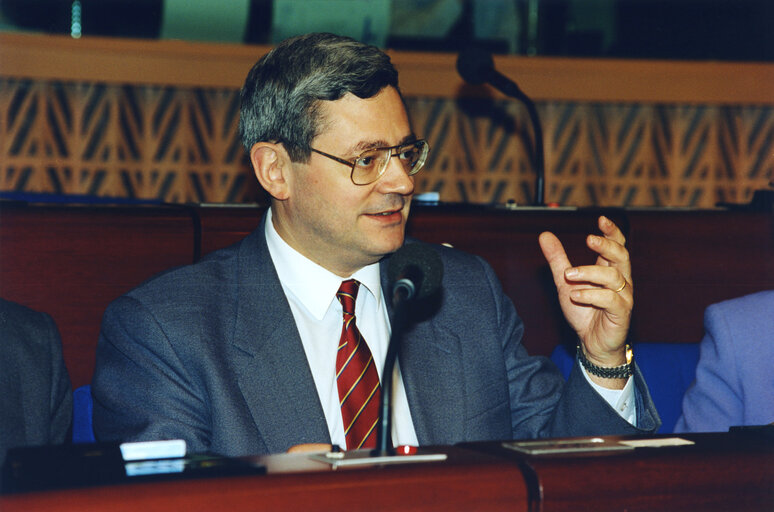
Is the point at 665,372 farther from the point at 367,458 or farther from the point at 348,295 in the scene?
the point at 367,458

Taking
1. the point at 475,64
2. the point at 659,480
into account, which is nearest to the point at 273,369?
the point at 659,480

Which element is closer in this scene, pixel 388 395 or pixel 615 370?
pixel 388 395

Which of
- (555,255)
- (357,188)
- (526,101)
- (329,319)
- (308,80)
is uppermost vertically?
(526,101)

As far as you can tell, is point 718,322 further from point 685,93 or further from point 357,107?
point 685,93

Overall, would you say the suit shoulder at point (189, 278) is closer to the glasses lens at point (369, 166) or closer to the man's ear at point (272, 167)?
the man's ear at point (272, 167)

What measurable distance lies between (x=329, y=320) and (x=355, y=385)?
155 millimetres

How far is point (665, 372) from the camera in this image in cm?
194

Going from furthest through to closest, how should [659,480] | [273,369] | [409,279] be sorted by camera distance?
1. [273,369]
2. [409,279]
3. [659,480]

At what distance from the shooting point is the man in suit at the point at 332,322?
159 cm

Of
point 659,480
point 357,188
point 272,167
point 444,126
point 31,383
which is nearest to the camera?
point 659,480

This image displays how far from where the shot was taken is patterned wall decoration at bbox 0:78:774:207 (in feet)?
16.6

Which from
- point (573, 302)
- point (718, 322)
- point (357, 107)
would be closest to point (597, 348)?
point (573, 302)

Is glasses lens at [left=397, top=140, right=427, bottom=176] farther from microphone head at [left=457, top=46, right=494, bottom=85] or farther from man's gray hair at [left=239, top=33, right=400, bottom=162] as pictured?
microphone head at [left=457, top=46, right=494, bottom=85]

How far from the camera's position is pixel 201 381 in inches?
63.4
